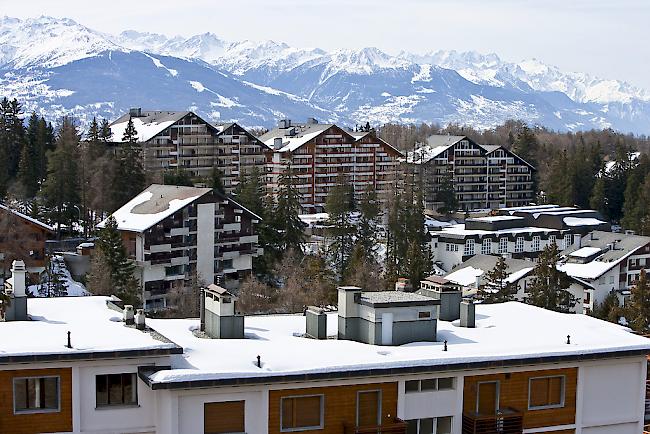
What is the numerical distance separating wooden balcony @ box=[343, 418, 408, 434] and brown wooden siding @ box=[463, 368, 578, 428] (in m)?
1.56

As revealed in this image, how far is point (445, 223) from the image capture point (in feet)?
309

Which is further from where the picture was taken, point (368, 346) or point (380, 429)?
point (368, 346)

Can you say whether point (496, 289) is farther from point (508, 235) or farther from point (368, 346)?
point (368, 346)

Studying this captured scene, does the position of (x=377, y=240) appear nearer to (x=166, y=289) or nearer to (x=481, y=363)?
(x=166, y=289)

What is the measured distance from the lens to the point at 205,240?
2435 inches

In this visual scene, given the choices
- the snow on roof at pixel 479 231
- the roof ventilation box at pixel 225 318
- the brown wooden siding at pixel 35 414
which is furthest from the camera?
the snow on roof at pixel 479 231

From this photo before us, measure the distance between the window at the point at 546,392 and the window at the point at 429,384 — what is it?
177 centimetres

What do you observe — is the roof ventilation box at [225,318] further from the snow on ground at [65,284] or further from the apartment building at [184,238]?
the apartment building at [184,238]

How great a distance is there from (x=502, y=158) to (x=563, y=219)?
78.4 feet

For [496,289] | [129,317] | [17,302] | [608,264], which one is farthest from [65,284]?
[608,264]

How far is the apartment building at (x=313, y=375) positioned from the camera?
58.1ft

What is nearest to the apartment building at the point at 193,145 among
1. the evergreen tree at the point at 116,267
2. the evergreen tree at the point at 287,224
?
the evergreen tree at the point at 287,224

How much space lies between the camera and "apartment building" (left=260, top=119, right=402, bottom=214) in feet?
330

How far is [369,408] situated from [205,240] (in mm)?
43450
